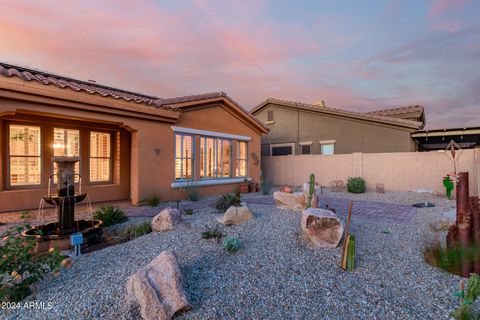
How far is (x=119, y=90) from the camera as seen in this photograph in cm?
1234

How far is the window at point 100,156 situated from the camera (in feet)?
29.8

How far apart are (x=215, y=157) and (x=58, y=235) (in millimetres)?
7208

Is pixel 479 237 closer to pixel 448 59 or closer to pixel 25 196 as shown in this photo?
pixel 25 196

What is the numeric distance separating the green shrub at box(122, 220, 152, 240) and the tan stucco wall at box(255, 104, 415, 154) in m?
13.5

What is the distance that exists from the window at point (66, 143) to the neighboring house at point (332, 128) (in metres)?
12.8

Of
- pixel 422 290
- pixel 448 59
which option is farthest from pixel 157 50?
pixel 448 59

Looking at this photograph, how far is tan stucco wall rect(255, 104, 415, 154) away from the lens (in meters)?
14.4

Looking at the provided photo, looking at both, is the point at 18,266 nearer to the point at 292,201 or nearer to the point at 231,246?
the point at 231,246

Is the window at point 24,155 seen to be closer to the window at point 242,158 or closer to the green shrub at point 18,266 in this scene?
the green shrub at point 18,266

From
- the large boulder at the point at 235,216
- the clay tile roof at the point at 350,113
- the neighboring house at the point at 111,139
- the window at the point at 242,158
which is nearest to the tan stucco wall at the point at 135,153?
the neighboring house at the point at 111,139

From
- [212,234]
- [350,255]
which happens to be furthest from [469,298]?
[212,234]

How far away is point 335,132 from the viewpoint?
52.2ft

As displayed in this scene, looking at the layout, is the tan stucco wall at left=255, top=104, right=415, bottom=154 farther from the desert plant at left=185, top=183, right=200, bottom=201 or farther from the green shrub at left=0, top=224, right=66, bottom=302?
the green shrub at left=0, top=224, right=66, bottom=302

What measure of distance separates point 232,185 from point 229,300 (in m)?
9.16
